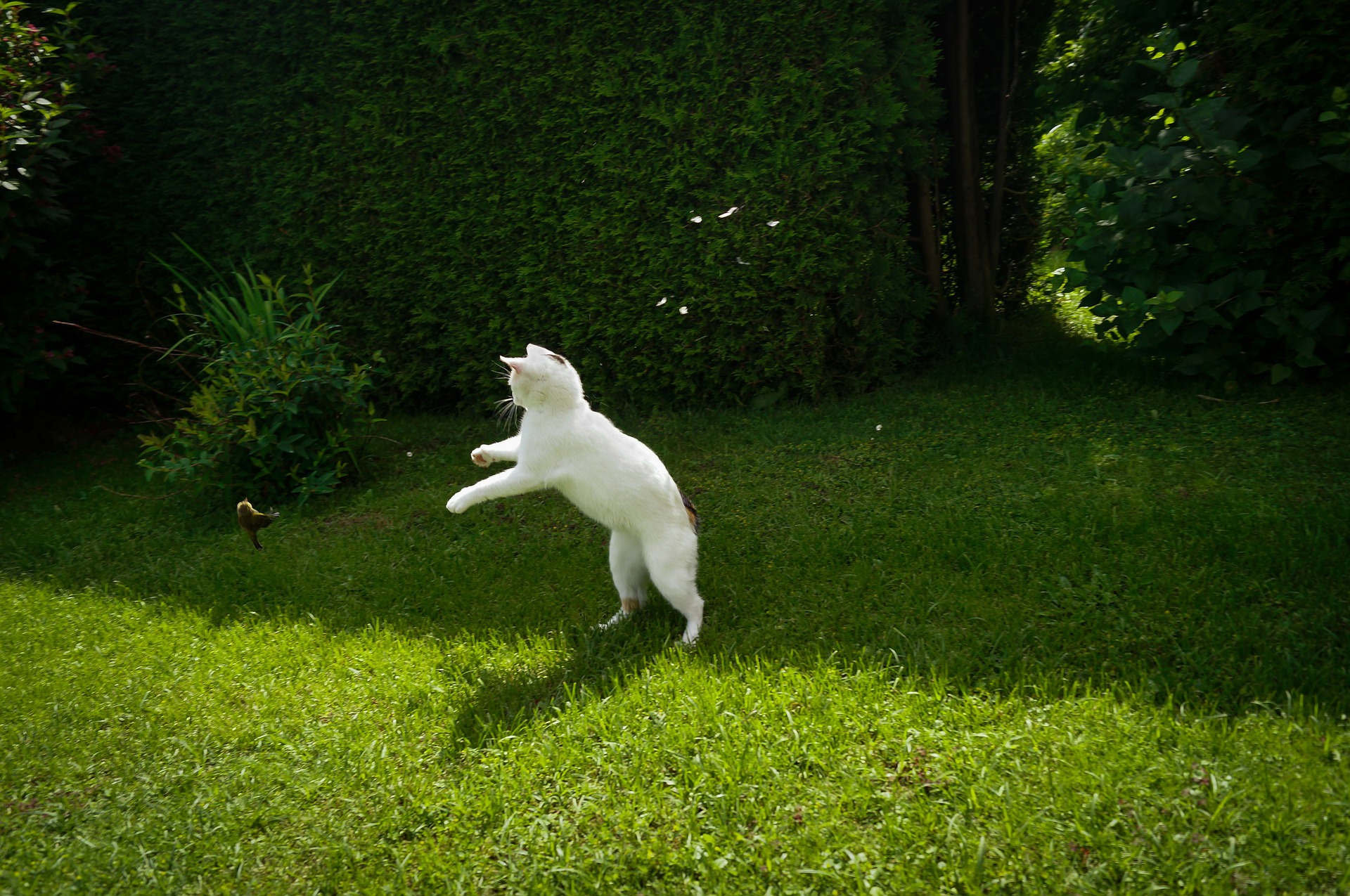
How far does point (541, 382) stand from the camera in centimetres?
336

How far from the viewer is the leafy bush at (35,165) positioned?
18.4 feet

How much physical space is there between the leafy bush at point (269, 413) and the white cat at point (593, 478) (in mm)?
2220

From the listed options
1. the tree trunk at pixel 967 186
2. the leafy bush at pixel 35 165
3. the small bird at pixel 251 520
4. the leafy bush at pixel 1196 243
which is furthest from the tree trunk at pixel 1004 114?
the leafy bush at pixel 35 165

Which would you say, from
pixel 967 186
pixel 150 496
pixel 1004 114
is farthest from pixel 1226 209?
pixel 150 496

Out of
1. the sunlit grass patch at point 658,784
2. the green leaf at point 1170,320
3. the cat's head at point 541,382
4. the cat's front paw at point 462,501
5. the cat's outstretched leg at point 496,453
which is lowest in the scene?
the sunlit grass patch at point 658,784

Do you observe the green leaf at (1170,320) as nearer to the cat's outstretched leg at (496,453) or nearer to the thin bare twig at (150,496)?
the cat's outstretched leg at (496,453)

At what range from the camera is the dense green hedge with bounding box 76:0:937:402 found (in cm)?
557

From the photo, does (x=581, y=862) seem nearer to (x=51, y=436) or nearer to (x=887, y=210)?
(x=887, y=210)

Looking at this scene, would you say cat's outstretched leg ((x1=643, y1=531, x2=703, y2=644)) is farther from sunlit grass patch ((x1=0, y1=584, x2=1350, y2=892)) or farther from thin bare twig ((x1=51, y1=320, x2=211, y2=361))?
thin bare twig ((x1=51, y1=320, x2=211, y2=361))

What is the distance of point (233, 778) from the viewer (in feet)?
9.04

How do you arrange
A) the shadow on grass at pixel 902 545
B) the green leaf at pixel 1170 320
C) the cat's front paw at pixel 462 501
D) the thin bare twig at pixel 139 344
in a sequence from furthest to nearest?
the thin bare twig at pixel 139 344 < the green leaf at pixel 1170 320 < the cat's front paw at pixel 462 501 < the shadow on grass at pixel 902 545

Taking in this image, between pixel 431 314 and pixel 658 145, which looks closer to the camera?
pixel 658 145

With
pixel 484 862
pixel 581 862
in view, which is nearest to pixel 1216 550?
pixel 581 862

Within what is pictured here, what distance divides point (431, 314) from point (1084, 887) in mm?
5457
